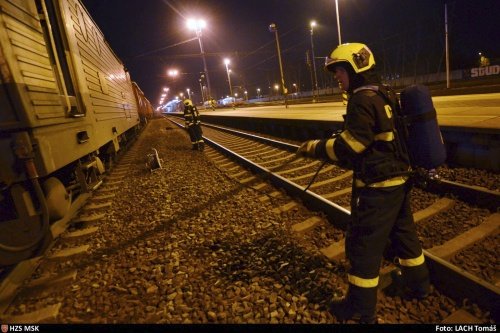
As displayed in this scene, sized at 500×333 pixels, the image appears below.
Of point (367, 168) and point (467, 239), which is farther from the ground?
point (367, 168)

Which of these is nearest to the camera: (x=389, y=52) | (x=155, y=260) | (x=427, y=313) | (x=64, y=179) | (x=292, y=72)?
(x=427, y=313)

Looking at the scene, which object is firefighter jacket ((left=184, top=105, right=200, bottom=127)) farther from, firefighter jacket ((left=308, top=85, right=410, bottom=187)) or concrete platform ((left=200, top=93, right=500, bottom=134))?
firefighter jacket ((left=308, top=85, right=410, bottom=187))

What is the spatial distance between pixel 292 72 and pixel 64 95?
99.0 metres

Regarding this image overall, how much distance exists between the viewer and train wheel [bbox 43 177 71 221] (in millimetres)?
4184

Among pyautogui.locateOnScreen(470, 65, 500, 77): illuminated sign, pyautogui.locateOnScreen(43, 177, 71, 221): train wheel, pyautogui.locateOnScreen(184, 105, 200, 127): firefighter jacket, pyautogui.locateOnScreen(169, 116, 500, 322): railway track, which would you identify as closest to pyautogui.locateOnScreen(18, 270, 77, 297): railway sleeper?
pyautogui.locateOnScreen(43, 177, 71, 221): train wheel

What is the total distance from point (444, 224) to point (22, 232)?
5470mm

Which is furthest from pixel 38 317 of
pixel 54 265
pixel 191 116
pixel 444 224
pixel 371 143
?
pixel 191 116

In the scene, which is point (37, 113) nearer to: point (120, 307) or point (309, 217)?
point (120, 307)

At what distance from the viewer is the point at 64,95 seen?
4.79 metres

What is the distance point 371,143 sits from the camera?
7.81ft

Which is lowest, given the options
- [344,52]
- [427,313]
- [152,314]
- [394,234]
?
[427,313]

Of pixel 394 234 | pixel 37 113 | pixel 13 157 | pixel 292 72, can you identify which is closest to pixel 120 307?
pixel 13 157

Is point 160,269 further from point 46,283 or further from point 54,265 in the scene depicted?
point 54,265

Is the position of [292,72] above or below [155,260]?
above
